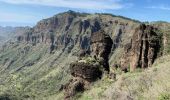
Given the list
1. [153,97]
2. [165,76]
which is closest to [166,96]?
[153,97]

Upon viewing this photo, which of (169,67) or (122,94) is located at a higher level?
(169,67)

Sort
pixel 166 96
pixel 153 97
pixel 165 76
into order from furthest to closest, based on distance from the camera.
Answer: pixel 165 76 < pixel 153 97 < pixel 166 96

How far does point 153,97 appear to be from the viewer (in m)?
182

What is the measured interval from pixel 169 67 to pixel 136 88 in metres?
18.5

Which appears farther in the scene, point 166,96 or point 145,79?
point 145,79

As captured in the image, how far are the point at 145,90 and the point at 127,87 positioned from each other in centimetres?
1100

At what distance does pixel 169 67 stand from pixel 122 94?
25244 mm

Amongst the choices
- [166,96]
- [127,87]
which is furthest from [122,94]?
[166,96]

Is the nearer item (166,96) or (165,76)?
(166,96)

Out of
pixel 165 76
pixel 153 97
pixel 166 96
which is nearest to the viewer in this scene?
pixel 166 96

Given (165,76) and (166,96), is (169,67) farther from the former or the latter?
(166,96)

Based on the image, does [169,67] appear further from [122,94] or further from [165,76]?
[122,94]

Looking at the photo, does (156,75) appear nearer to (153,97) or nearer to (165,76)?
(165,76)

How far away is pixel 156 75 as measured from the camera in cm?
19738
